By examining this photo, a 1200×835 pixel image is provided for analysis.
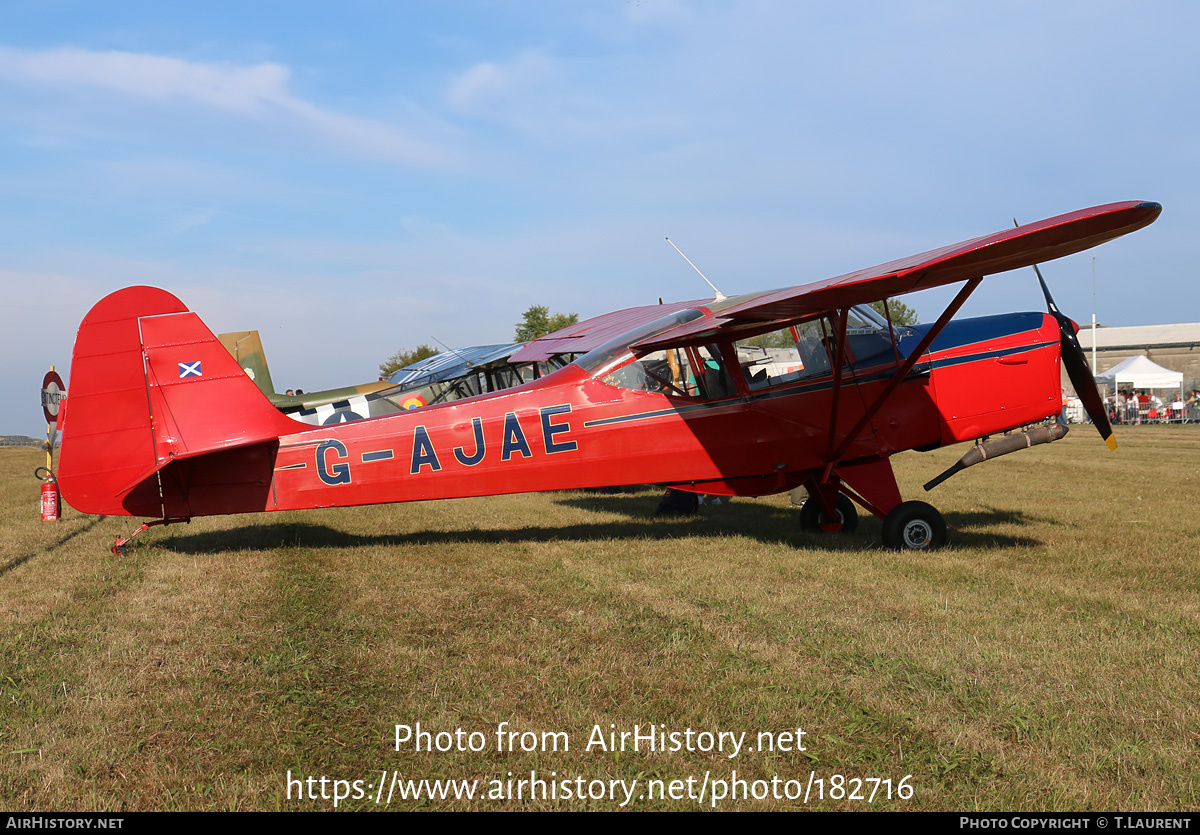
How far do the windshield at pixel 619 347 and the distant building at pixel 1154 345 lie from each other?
2601 inches

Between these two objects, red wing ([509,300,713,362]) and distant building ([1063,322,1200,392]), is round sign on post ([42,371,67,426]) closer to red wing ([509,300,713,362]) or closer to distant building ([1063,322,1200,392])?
red wing ([509,300,713,362])

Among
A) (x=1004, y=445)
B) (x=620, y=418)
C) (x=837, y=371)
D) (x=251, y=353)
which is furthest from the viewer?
(x=251, y=353)

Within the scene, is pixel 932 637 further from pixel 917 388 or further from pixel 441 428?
pixel 441 428

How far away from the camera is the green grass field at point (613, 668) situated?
293 centimetres

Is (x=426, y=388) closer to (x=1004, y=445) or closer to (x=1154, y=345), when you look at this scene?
(x=1004, y=445)

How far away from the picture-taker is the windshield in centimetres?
761

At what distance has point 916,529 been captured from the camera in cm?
718

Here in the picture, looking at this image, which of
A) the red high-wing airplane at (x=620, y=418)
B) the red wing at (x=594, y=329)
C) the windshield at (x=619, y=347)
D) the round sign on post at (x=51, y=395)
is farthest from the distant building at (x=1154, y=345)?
the round sign on post at (x=51, y=395)

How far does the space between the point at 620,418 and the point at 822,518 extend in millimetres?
2574

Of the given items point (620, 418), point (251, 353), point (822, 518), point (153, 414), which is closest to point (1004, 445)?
point (822, 518)

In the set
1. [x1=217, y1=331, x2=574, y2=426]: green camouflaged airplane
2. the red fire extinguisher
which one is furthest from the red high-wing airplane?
the red fire extinguisher

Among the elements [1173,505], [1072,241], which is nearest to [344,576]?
[1072,241]

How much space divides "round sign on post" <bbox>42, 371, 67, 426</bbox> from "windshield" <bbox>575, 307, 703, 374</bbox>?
7765 millimetres

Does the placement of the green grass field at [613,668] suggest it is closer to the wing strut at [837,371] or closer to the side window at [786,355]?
the wing strut at [837,371]
